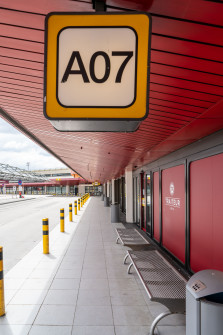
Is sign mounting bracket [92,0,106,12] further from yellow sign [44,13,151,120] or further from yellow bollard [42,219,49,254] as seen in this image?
yellow bollard [42,219,49,254]

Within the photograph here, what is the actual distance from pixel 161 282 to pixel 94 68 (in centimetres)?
327

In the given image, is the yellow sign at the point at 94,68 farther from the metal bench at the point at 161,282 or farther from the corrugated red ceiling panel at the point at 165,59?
the metal bench at the point at 161,282

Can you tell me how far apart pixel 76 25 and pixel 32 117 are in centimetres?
298

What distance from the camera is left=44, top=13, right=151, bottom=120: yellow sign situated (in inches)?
65.1

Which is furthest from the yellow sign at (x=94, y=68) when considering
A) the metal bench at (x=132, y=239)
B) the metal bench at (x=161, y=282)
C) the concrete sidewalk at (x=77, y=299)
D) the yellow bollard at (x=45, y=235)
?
the yellow bollard at (x=45, y=235)

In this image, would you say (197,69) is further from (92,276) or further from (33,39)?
(92,276)

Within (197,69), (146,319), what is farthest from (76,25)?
(146,319)

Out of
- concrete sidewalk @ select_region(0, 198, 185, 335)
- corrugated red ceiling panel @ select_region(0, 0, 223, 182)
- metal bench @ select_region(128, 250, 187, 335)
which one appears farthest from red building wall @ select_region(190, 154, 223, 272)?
concrete sidewalk @ select_region(0, 198, 185, 335)

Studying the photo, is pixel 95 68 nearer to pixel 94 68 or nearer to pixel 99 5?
pixel 94 68

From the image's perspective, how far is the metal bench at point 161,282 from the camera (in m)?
3.25

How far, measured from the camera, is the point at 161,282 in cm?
384

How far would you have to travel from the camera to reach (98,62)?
1679mm

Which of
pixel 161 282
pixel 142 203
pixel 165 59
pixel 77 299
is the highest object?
pixel 165 59

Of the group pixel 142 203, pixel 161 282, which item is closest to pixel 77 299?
pixel 161 282
